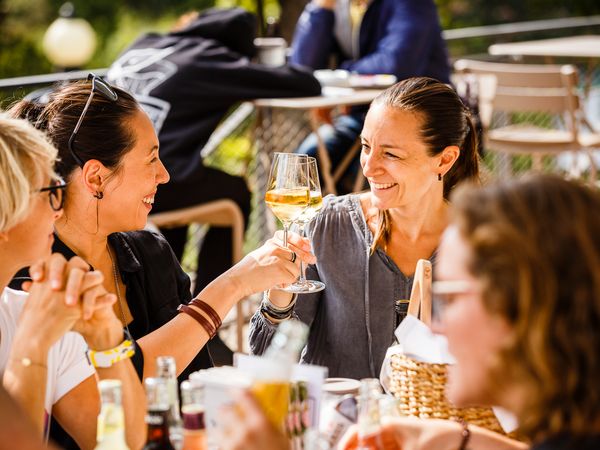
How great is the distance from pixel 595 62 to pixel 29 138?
651 centimetres

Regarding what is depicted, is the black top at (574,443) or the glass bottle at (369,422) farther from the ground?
the black top at (574,443)

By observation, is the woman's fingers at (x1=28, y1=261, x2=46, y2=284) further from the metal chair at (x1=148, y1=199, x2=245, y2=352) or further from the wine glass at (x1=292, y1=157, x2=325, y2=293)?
the metal chair at (x1=148, y1=199, x2=245, y2=352)

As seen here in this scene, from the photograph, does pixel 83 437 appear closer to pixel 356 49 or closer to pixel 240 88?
pixel 240 88

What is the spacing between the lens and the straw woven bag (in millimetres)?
1656

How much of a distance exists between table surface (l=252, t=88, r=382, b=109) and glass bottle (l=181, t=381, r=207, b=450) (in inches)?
125

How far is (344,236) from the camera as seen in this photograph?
264cm

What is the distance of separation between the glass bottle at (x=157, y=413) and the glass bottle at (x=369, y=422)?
0.31 m

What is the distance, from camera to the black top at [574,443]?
1260 millimetres

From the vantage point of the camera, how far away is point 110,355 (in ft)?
5.60

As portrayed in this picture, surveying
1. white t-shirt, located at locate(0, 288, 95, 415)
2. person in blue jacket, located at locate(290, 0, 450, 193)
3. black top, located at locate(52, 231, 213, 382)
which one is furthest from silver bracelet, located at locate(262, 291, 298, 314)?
person in blue jacket, located at locate(290, 0, 450, 193)

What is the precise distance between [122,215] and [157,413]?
108 centimetres

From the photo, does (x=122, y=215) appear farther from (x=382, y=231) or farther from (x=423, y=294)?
(x=423, y=294)

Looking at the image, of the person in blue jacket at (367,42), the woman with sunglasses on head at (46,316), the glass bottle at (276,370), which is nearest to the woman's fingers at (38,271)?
the woman with sunglasses on head at (46,316)

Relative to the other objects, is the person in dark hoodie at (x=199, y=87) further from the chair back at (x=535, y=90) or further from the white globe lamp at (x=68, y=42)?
the white globe lamp at (x=68, y=42)
